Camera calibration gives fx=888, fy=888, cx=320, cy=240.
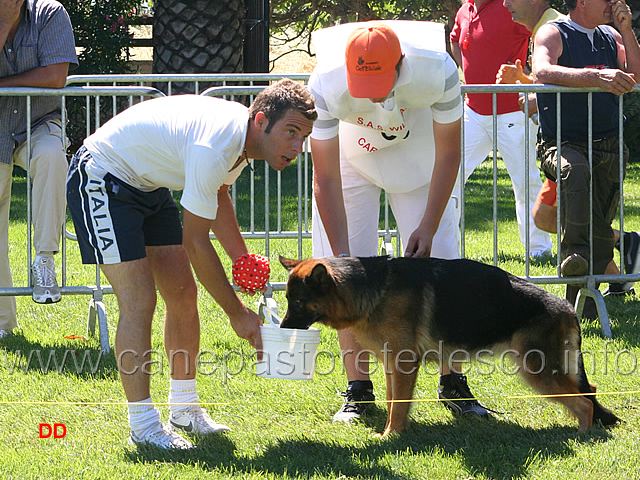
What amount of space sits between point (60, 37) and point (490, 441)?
12.7 feet

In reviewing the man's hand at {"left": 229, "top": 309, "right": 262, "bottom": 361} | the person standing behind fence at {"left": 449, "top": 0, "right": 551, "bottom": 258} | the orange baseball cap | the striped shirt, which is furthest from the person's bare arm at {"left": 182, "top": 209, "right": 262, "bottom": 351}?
the person standing behind fence at {"left": 449, "top": 0, "right": 551, "bottom": 258}

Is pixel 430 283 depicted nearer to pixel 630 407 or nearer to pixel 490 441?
pixel 490 441

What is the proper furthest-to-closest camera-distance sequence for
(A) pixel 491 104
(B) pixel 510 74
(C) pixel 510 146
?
(C) pixel 510 146
(A) pixel 491 104
(B) pixel 510 74

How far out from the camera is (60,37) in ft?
19.7

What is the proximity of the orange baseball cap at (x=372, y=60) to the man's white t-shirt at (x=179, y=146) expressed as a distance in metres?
0.55

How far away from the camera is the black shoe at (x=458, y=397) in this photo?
15.4ft

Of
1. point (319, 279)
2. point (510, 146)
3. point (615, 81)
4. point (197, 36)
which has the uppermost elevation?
point (197, 36)

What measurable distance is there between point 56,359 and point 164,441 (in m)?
1.74

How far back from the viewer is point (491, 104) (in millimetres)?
8242

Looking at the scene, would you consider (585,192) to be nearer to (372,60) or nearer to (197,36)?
(372,60)

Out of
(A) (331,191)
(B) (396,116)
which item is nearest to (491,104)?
(B) (396,116)

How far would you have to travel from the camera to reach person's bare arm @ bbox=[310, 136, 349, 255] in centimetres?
459

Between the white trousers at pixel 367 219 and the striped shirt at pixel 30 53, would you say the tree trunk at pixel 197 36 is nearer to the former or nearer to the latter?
the striped shirt at pixel 30 53

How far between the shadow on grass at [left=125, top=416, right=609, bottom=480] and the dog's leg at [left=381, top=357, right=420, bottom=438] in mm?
68
